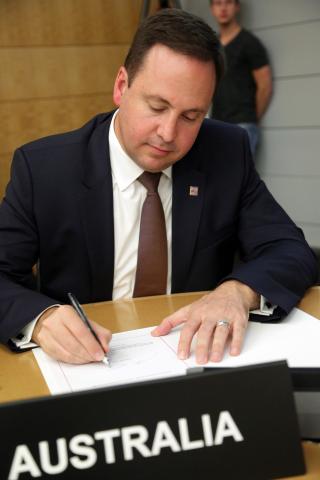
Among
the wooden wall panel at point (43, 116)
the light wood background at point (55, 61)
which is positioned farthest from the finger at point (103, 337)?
the wooden wall panel at point (43, 116)

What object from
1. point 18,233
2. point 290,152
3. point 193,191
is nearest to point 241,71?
point 290,152

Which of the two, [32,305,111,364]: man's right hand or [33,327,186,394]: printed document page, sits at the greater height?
[32,305,111,364]: man's right hand

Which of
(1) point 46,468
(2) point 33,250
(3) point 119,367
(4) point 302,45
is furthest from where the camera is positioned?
(4) point 302,45

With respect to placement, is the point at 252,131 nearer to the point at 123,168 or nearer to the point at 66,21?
Result: the point at 66,21

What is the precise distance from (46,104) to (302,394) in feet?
12.5

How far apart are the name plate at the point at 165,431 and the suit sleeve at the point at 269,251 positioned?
571 millimetres

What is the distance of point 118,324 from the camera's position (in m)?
1.29

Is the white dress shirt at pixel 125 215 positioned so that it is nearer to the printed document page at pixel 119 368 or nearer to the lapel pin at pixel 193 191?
the lapel pin at pixel 193 191

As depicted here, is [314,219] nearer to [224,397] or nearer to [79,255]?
[79,255]

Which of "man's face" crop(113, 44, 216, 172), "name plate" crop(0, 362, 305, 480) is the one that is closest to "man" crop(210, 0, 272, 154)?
"man's face" crop(113, 44, 216, 172)

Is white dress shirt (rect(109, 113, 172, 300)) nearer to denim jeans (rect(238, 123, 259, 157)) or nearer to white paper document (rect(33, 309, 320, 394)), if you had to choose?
white paper document (rect(33, 309, 320, 394))

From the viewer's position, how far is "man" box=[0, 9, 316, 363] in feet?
4.51

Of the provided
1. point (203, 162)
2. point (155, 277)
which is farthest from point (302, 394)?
point (203, 162)

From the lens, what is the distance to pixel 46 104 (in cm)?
426
